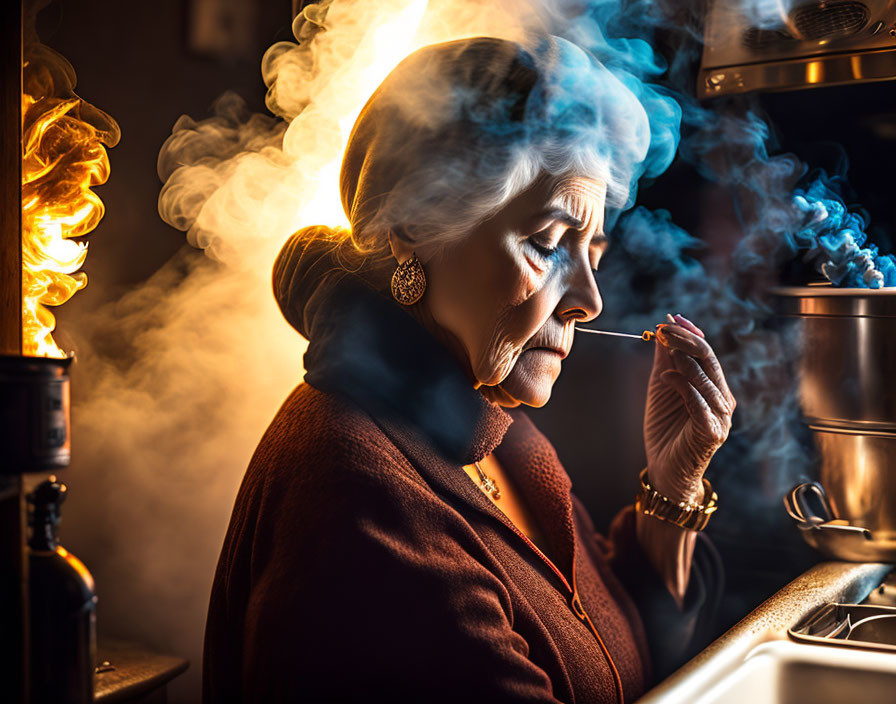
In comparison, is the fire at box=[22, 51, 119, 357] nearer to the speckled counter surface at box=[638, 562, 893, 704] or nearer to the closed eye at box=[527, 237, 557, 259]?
the closed eye at box=[527, 237, 557, 259]

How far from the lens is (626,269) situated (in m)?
2.43

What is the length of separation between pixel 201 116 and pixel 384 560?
4.29ft

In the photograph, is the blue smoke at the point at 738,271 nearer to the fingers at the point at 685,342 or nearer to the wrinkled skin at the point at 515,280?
the fingers at the point at 685,342

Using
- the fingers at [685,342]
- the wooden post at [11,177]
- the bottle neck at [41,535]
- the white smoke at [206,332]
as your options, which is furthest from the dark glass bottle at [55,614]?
the fingers at [685,342]

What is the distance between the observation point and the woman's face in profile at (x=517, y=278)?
1.47 m

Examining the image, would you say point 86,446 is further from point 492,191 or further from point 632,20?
point 632,20

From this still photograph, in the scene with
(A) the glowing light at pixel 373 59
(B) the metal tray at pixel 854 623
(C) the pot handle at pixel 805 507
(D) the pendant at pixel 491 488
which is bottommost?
(B) the metal tray at pixel 854 623

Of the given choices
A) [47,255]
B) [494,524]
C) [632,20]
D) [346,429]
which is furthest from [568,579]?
[632,20]

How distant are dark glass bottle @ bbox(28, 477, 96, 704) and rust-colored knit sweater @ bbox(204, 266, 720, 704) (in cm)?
36

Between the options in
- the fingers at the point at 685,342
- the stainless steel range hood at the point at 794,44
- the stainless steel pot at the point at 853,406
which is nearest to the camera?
the fingers at the point at 685,342

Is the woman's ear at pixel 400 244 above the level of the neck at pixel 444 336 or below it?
above

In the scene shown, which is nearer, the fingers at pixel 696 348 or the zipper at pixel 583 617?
the zipper at pixel 583 617

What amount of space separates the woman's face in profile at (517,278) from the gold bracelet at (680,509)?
2.15ft

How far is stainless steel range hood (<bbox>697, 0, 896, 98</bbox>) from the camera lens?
6.51 ft
